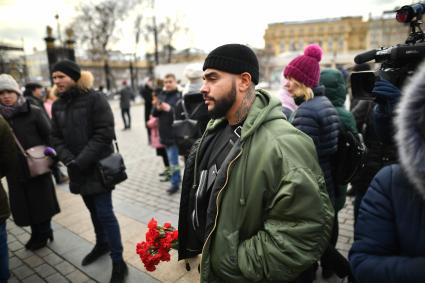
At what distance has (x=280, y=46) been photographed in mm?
110250

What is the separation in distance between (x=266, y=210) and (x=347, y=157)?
1522mm

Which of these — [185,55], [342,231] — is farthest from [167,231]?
[185,55]

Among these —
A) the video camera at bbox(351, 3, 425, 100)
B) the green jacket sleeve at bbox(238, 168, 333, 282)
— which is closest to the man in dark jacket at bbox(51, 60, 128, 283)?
the green jacket sleeve at bbox(238, 168, 333, 282)

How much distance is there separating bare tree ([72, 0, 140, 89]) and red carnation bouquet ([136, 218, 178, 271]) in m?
35.3

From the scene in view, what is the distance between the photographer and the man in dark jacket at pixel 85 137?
3.08 meters

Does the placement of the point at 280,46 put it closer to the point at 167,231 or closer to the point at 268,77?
the point at 268,77

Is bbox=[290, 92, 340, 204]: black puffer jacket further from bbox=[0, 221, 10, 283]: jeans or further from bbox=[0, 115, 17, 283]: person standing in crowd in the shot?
bbox=[0, 221, 10, 283]: jeans

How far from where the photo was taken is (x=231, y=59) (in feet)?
5.84

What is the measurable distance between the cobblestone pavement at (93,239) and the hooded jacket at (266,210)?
1139mm

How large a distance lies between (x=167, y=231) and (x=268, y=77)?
227 ft

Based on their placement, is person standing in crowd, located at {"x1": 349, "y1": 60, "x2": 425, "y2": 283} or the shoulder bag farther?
the shoulder bag

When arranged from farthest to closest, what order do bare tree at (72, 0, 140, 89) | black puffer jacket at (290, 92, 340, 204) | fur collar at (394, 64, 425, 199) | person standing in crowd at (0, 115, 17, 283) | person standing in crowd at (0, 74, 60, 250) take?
bare tree at (72, 0, 140, 89) → person standing in crowd at (0, 74, 60, 250) → person standing in crowd at (0, 115, 17, 283) → black puffer jacket at (290, 92, 340, 204) → fur collar at (394, 64, 425, 199)

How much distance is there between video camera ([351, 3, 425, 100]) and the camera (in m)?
1.43

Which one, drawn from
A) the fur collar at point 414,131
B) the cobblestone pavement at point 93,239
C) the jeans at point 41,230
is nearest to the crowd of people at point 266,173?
the fur collar at point 414,131
